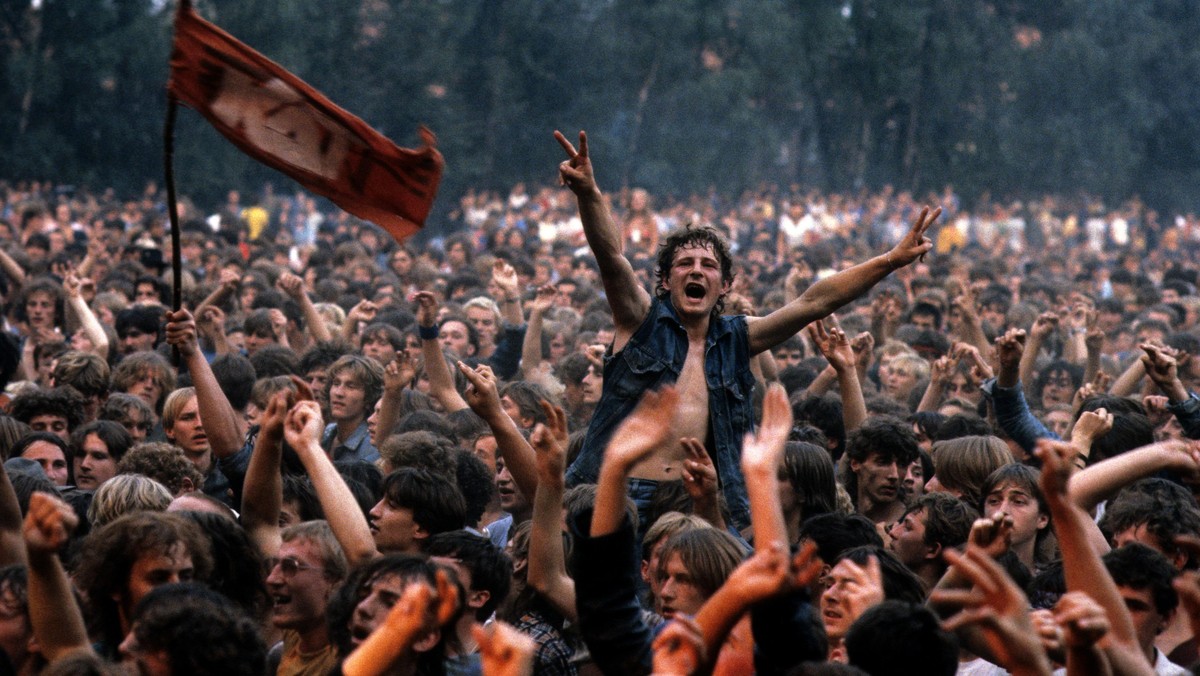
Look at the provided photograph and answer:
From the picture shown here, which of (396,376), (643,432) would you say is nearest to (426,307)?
(396,376)

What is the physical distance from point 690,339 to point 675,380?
23 centimetres

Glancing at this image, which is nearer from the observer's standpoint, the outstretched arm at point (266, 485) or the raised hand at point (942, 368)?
the outstretched arm at point (266, 485)

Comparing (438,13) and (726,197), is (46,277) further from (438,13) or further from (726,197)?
(726,197)

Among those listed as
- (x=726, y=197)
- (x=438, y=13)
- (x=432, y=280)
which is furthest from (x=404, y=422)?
(x=726, y=197)

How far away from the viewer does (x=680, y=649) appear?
3537mm

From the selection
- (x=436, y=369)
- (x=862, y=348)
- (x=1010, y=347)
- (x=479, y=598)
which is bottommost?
(x=479, y=598)

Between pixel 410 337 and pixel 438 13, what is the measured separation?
1049 inches

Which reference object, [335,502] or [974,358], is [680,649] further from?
[974,358]

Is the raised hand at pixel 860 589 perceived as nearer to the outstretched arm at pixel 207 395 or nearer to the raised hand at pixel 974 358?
the outstretched arm at pixel 207 395

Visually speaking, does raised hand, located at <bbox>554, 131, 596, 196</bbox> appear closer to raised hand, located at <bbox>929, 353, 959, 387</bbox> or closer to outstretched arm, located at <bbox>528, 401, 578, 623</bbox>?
outstretched arm, located at <bbox>528, 401, 578, 623</bbox>

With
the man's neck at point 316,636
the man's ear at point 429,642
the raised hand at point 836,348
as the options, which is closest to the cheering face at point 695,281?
the raised hand at point 836,348

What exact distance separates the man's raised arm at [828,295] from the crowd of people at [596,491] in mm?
14

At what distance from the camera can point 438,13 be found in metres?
36.5

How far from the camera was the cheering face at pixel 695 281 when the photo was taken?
6465mm
